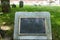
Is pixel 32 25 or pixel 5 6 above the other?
pixel 5 6

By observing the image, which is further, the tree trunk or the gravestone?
the tree trunk

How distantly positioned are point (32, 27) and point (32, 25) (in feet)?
0.16

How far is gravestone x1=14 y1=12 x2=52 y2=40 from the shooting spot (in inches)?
175

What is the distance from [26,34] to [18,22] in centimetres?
36

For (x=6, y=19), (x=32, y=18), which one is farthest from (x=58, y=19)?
(x=32, y=18)

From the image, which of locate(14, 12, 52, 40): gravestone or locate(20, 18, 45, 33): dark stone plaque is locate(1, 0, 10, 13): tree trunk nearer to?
locate(14, 12, 52, 40): gravestone

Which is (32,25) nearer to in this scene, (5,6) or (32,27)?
(32,27)

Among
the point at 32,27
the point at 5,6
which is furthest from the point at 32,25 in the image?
the point at 5,6

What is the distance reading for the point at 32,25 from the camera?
4.58m

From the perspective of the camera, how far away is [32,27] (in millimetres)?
4562

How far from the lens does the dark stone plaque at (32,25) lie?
452 cm

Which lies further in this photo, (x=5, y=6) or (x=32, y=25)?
(x=5, y=6)

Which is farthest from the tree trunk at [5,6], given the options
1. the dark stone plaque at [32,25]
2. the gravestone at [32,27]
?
the dark stone plaque at [32,25]

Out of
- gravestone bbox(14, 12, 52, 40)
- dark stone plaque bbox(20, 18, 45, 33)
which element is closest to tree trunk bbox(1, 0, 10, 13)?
gravestone bbox(14, 12, 52, 40)
